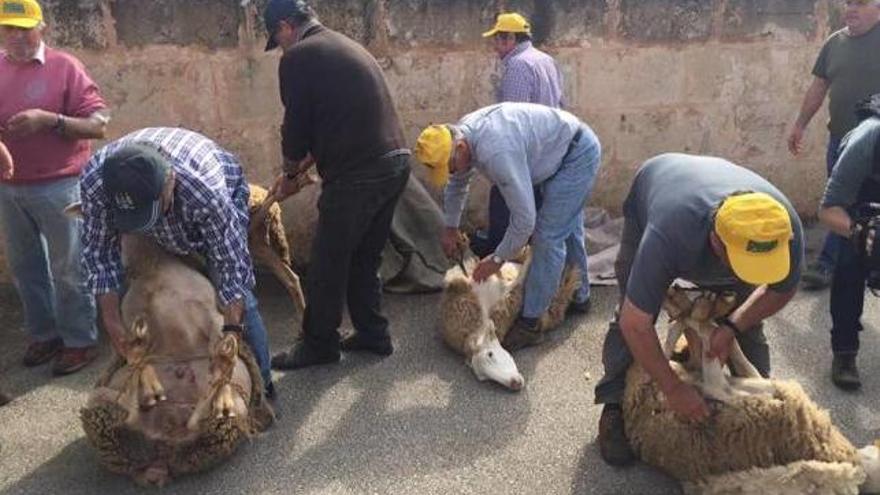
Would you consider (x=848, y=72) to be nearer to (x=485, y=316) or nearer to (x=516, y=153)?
(x=516, y=153)

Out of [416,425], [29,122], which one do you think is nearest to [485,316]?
[416,425]

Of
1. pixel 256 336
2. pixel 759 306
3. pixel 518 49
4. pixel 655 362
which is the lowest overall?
pixel 256 336

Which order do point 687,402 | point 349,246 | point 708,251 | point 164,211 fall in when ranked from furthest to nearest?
1. point 349,246
2. point 164,211
3. point 687,402
4. point 708,251

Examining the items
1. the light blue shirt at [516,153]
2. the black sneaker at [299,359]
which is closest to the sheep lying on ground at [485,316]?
the light blue shirt at [516,153]

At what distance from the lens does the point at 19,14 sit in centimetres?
391

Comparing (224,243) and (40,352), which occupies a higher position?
(224,243)

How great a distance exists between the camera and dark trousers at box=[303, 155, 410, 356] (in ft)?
13.0

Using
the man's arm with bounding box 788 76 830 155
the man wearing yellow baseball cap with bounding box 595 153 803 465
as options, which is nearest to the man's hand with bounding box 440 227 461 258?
the man wearing yellow baseball cap with bounding box 595 153 803 465

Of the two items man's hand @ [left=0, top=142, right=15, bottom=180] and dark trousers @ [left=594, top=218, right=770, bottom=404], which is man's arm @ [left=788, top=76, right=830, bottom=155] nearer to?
dark trousers @ [left=594, top=218, right=770, bottom=404]

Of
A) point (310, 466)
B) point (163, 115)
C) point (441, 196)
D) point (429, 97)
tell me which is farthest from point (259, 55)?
point (310, 466)

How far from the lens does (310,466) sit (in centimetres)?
352

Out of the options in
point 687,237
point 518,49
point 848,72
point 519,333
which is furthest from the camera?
point 518,49

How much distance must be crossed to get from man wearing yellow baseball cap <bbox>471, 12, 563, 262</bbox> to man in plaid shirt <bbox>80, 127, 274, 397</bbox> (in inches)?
94.4

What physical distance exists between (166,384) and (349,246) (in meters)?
1.20
